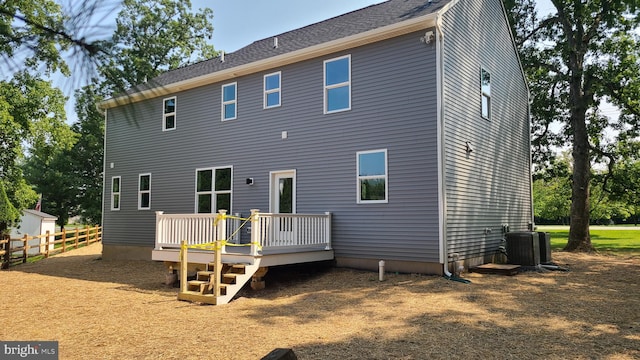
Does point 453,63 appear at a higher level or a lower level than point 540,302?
higher

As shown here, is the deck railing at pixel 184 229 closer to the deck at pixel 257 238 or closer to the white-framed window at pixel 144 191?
the deck at pixel 257 238

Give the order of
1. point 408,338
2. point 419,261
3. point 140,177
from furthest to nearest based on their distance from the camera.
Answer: point 140,177
point 419,261
point 408,338

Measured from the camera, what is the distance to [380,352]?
5.20 meters

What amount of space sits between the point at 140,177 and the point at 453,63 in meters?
11.1

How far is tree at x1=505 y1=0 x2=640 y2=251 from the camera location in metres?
17.8

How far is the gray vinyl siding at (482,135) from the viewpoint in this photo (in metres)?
10.9

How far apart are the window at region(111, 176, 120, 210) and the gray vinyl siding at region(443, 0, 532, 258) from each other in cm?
1218

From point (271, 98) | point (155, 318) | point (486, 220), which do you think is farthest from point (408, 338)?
point (271, 98)

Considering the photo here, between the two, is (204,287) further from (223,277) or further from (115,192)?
(115,192)

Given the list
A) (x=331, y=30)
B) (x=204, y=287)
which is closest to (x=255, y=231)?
(x=204, y=287)

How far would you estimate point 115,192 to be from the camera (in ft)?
55.7

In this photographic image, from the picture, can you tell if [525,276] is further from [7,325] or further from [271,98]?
[7,325]

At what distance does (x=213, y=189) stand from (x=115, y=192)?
524 centimetres

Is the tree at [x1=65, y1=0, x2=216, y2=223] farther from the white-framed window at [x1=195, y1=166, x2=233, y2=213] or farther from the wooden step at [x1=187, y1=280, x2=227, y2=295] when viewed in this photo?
the wooden step at [x1=187, y1=280, x2=227, y2=295]
